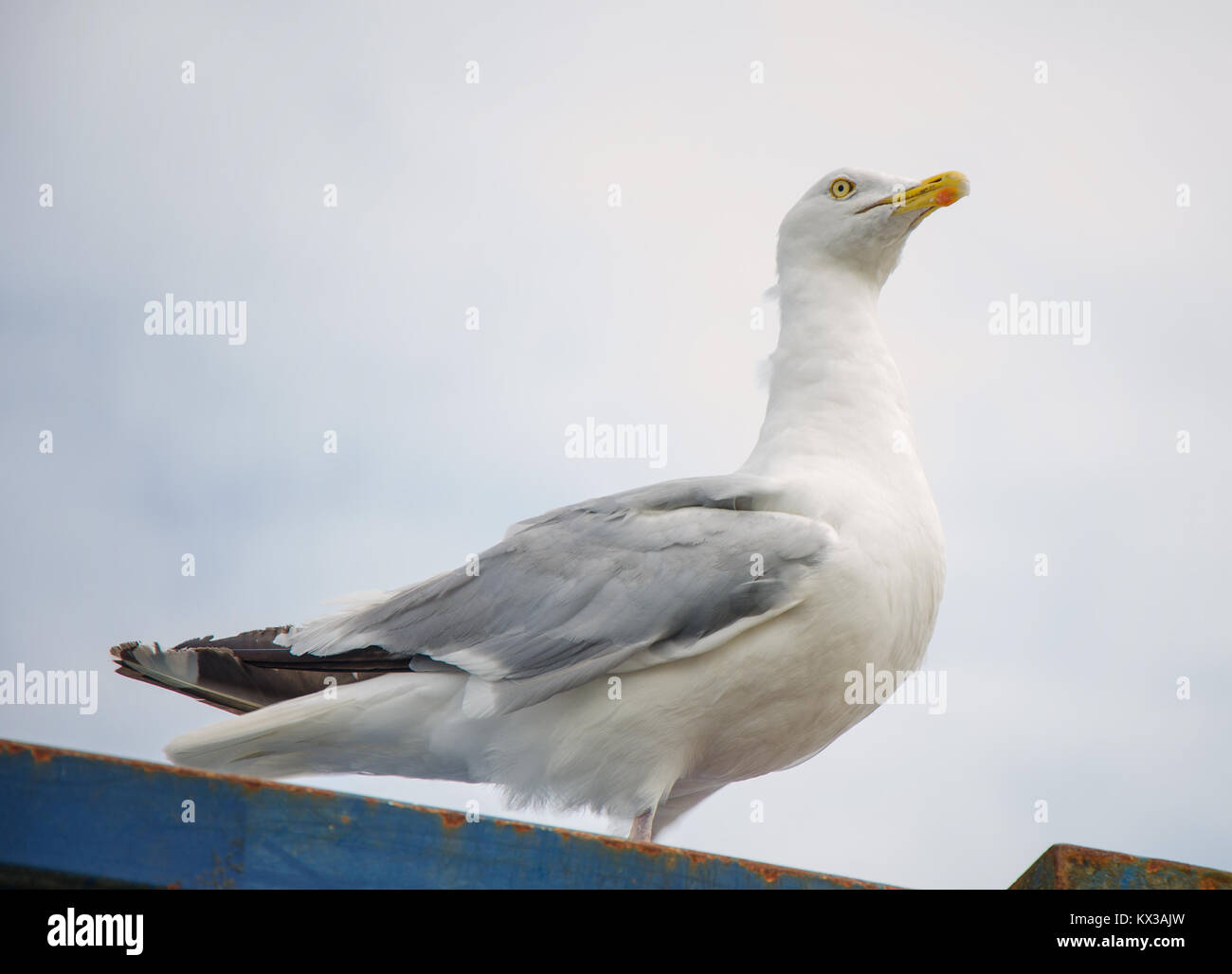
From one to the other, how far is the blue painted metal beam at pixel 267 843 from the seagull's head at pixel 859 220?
3.75 m

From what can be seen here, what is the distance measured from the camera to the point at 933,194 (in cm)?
625

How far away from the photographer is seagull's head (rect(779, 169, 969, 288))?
6312 mm

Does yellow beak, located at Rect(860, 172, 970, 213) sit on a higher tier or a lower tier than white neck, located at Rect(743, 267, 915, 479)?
higher

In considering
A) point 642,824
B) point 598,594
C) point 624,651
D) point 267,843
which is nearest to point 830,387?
point 598,594

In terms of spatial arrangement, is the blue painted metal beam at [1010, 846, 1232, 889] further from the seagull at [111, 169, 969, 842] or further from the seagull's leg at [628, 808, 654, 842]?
→ the seagull's leg at [628, 808, 654, 842]

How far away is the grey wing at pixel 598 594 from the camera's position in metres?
4.88

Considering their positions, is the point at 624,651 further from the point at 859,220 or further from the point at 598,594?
Result: the point at 859,220

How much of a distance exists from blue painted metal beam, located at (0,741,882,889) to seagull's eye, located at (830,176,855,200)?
13.0 feet

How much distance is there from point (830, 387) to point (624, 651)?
1642 mm

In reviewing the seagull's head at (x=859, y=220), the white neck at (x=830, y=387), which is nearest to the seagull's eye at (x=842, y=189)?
the seagull's head at (x=859, y=220)

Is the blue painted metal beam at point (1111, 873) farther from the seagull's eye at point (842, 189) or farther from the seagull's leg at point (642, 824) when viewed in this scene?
the seagull's eye at point (842, 189)

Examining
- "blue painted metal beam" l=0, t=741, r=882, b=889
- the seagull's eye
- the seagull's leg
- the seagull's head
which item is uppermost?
the seagull's eye

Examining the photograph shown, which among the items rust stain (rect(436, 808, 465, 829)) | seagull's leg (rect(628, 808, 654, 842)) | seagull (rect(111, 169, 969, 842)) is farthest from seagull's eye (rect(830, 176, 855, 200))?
rust stain (rect(436, 808, 465, 829))
